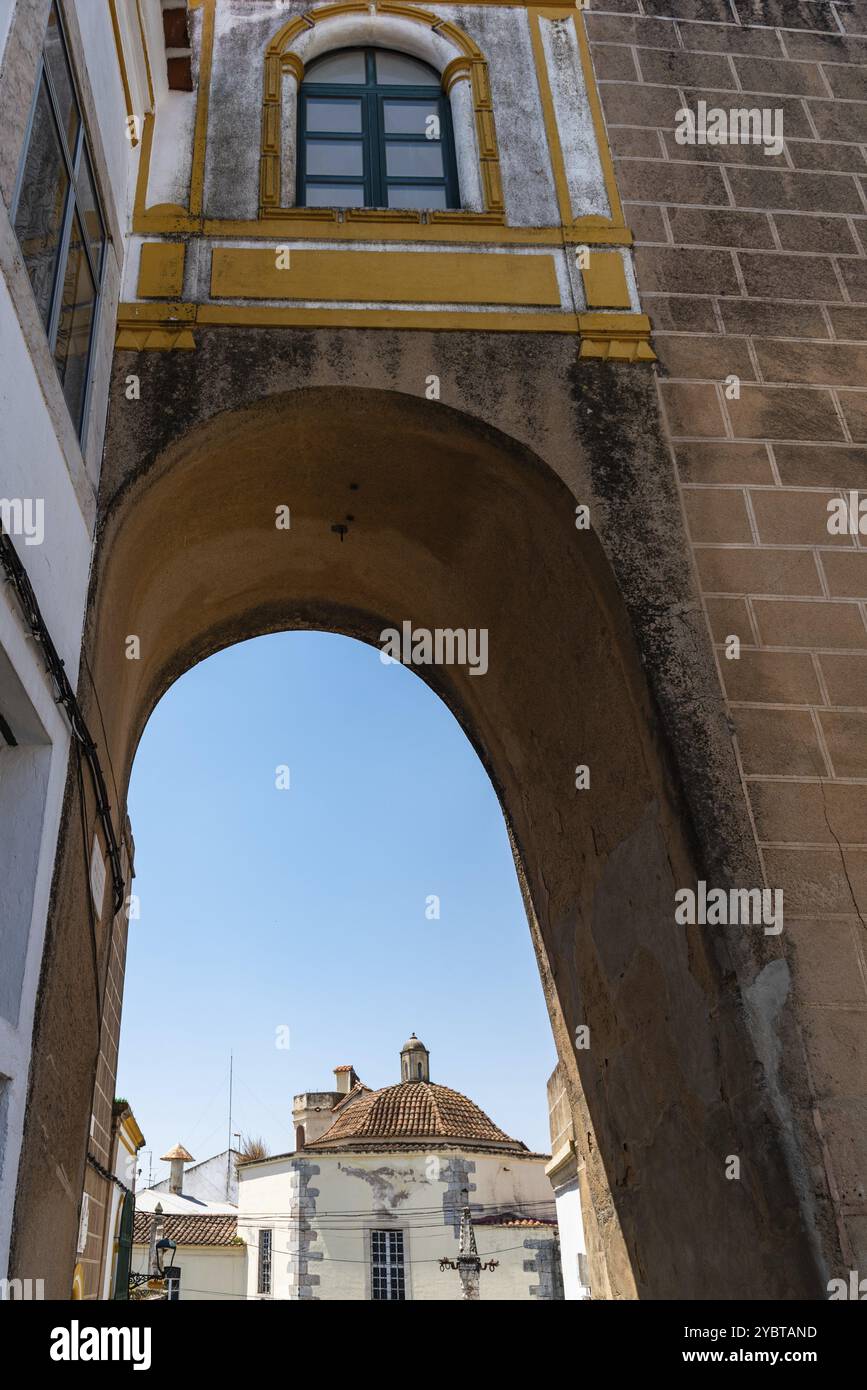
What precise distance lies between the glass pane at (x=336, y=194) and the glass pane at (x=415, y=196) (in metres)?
0.21

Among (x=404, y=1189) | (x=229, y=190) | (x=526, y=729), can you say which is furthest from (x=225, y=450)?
(x=404, y=1189)

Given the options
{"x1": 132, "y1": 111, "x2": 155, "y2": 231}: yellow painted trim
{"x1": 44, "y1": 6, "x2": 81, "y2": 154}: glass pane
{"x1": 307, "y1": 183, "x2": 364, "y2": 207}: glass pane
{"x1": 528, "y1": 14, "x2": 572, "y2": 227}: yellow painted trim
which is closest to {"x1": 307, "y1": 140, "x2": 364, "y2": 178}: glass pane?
{"x1": 307, "y1": 183, "x2": 364, "y2": 207}: glass pane

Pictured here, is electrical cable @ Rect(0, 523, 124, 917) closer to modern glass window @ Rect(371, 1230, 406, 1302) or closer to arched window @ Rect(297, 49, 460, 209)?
arched window @ Rect(297, 49, 460, 209)

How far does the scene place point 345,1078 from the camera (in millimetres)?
39688

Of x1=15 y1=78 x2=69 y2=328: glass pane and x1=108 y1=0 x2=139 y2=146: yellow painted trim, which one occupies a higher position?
x1=108 y1=0 x2=139 y2=146: yellow painted trim

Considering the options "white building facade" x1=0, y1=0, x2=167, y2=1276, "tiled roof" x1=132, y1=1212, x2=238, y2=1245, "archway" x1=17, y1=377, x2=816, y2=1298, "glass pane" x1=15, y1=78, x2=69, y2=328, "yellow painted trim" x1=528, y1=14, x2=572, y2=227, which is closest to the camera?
"white building facade" x1=0, y1=0, x2=167, y2=1276

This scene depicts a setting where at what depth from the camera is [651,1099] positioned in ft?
18.0

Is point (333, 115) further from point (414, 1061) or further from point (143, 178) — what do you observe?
point (414, 1061)

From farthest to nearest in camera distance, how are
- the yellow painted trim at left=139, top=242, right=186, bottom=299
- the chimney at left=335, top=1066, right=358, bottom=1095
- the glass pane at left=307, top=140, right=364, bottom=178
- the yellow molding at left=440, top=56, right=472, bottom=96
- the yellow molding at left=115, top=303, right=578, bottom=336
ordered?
the chimney at left=335, top=1066, right=358, bottom=1095
the yellow molding at left=440, top=56, right=472, bottom=96
the glass pane at left=307, top=140, right=364, bottom=178
the yellow painted trim at left=139, top=242, right=186, bottom=299
the yellow molding at left=115, top=303, right=578, bottom=336

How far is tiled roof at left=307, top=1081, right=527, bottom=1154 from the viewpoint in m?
31.6

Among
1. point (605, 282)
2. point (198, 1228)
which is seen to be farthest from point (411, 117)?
point (198, 1228)

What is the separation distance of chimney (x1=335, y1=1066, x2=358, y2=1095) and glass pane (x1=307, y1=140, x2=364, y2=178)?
1451 inches

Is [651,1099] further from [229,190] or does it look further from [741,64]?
[741,64]

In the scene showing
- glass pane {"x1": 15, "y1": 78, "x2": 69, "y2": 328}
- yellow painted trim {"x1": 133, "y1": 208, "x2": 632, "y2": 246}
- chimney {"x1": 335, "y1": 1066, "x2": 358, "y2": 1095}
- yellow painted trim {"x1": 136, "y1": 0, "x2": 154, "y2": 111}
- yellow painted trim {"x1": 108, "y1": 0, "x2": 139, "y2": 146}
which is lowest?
glass pane {"x1": 15, "y1": 78, "x2": 69, "y2": 328}
